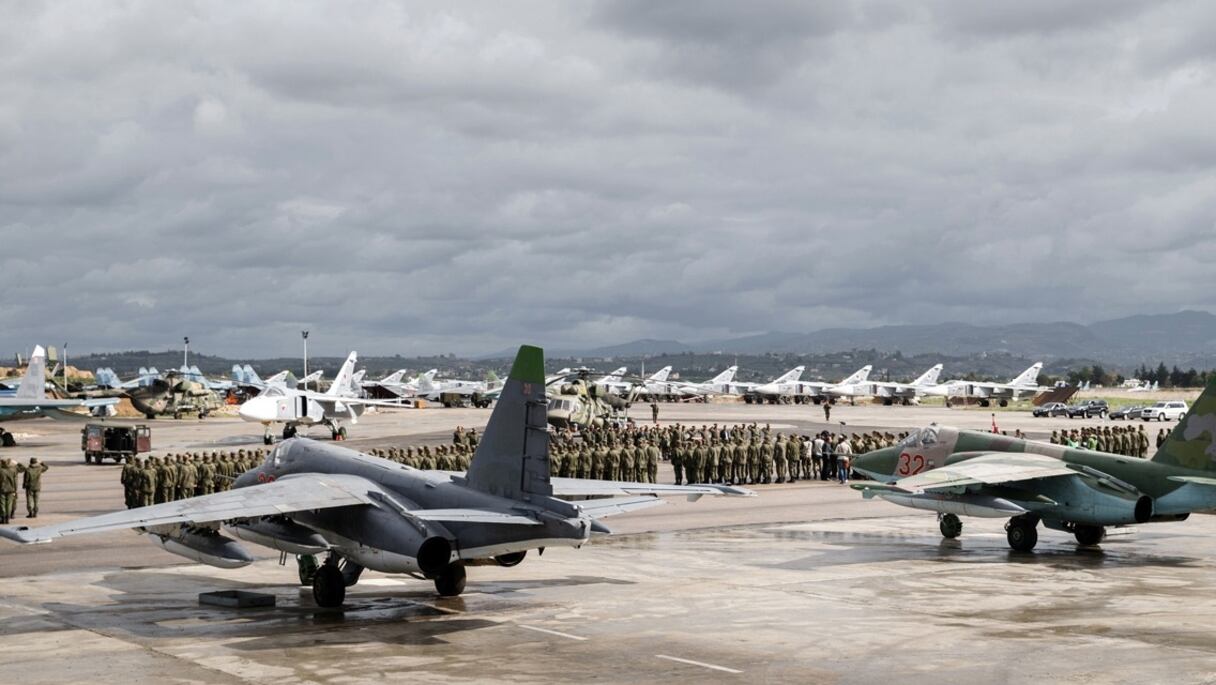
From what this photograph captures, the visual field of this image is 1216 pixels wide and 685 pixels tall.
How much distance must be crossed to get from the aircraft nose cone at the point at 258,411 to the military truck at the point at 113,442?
6740mm

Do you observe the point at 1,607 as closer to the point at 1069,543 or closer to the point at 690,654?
the point at 690,654

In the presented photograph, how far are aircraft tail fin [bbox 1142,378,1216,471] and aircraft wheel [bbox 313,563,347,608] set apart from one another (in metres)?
14.5

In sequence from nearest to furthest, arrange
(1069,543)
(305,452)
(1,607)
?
1. (1,607)
2. (305,452)
3. (1069,543)

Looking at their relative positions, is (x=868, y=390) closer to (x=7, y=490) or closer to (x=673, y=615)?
(x=7, y=490)

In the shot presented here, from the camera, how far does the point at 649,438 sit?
3697 cm

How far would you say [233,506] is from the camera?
15.5 meters

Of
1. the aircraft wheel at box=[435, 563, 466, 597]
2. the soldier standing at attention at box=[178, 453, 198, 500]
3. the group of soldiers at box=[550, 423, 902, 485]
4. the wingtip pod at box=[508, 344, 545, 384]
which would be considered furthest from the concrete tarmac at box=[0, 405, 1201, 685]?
the group of soldiers at box=[550, 423, 902, 485]

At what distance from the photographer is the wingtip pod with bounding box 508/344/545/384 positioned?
634 inches

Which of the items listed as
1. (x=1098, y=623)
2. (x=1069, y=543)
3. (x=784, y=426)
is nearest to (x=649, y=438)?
(x=1069, y=543)

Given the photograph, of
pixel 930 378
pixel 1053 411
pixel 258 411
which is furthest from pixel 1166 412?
pixel 258 411

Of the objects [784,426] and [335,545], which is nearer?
[335,545]

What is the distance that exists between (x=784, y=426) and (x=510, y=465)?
176 ft

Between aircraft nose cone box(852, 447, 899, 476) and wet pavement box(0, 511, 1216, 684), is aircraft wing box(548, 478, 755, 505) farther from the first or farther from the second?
aircraft nose cone box(852, 447, 899, 476)

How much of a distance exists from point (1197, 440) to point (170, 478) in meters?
19.8
